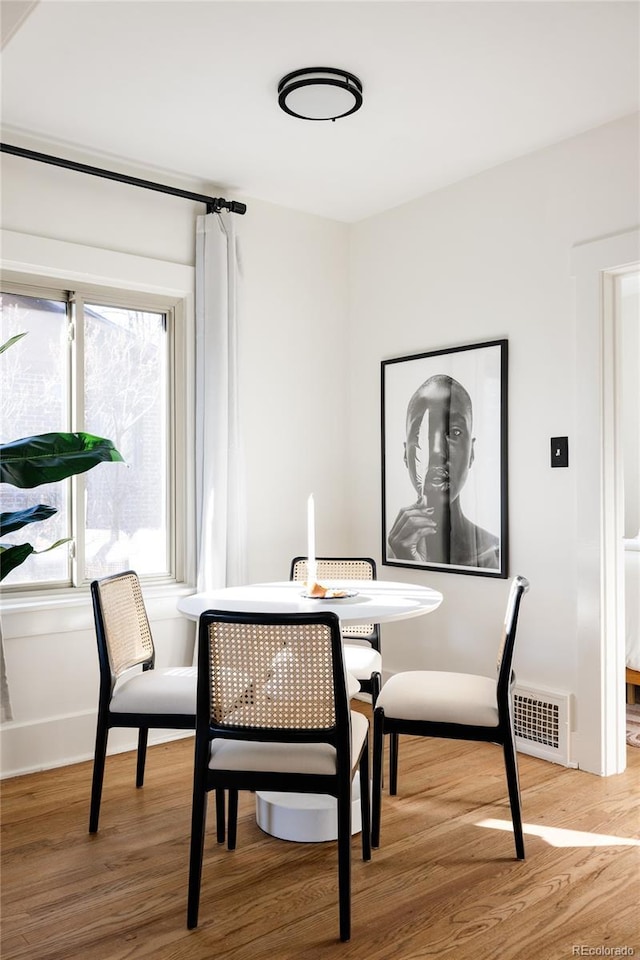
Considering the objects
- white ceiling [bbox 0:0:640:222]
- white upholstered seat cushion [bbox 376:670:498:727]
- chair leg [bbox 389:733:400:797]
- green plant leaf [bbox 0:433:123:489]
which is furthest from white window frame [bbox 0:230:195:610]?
white upholstered seat cushion [bbox 376:670:498:727]

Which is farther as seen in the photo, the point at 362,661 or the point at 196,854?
the point at 362,661

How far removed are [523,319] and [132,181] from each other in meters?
1.90

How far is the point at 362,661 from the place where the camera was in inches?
123

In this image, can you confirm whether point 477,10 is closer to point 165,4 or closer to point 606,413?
point 165,4

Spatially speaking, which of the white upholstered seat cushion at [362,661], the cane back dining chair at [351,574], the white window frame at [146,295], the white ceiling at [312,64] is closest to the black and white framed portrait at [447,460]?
the cane back dining chair at [351,574]

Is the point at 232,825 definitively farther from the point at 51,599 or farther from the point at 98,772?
the point at 51,599

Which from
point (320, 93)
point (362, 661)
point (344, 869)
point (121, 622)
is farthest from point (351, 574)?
point (320, 93)

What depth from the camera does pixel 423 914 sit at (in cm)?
215

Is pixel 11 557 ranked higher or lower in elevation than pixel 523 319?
lower

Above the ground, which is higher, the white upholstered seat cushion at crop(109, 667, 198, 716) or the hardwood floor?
the white upholstered seat cushion at crop(109, 667, 198, 716)

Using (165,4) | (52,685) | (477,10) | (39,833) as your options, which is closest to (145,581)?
(52,685)

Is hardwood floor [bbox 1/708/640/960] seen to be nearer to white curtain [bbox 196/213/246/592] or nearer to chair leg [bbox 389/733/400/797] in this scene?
chair leg [bbox 389/733/400/797]

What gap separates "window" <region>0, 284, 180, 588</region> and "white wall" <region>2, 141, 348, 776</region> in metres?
0.18

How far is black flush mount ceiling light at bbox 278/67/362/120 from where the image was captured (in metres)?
2.80
